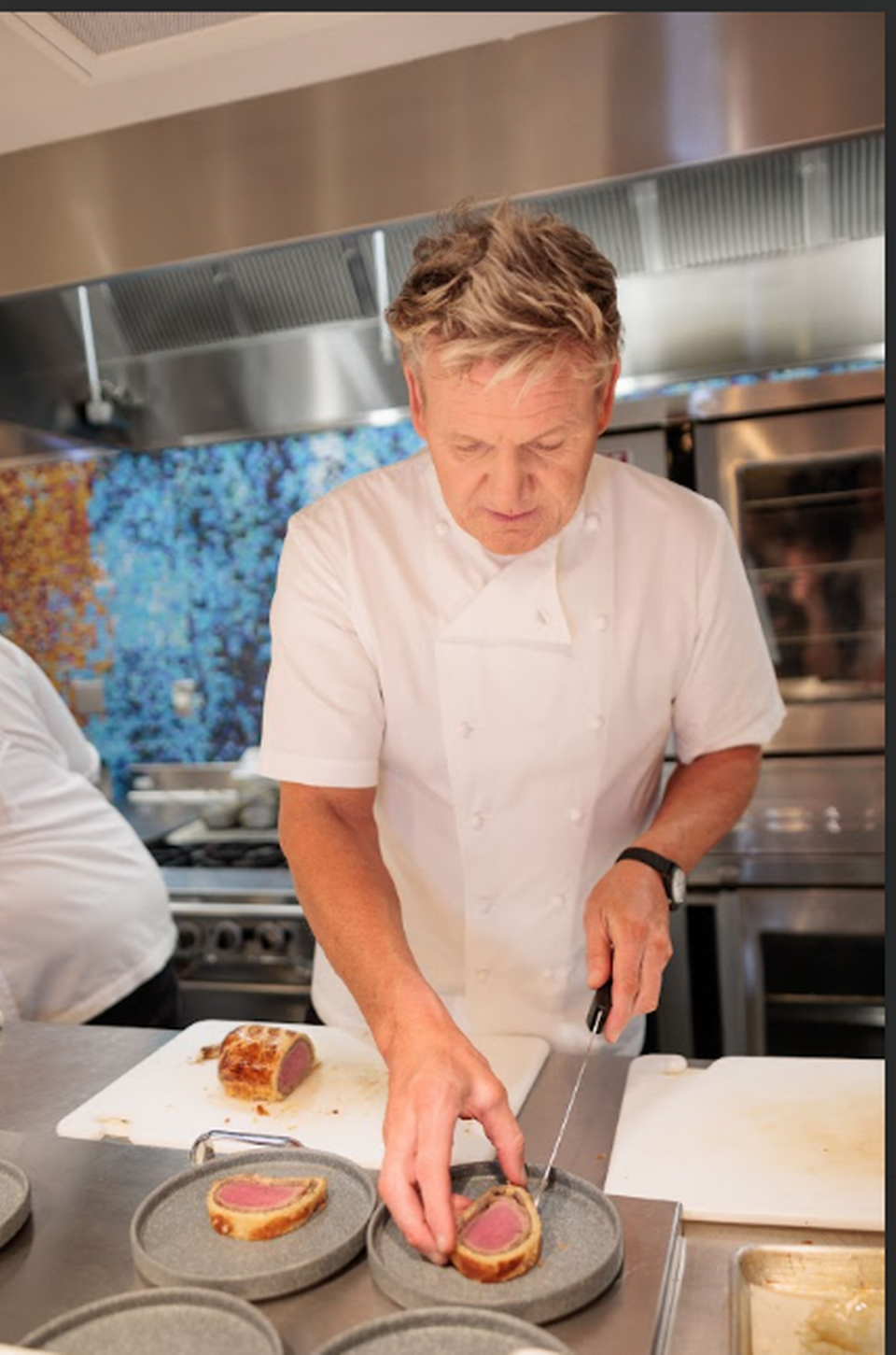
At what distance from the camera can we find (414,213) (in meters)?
2.31

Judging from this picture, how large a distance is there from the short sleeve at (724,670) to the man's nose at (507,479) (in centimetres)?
44

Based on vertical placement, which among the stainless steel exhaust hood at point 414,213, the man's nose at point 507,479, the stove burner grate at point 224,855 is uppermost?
the stainless steel exhaust hood at point 414,213

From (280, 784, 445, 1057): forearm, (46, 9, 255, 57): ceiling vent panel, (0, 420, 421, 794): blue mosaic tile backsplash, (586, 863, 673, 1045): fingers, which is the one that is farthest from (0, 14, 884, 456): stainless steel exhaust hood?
(586, 863, 673, 1045): fingers

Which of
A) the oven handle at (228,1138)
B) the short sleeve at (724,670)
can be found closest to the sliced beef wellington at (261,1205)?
the oven handle at (228,1138)

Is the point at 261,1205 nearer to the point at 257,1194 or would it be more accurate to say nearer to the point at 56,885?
the point at 257,1194

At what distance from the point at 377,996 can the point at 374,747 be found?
1.58 feet

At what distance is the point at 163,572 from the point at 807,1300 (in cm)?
330

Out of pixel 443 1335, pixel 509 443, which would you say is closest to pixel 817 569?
pixel 509 443

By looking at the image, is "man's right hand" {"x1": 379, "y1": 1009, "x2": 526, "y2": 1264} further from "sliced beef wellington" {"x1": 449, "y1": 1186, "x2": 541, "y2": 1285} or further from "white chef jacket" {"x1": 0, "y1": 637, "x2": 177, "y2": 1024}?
"white chef jacket" {"x1": 0, "y1": 637, "x2": 177, "y2": 1024}

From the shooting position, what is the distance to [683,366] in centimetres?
343

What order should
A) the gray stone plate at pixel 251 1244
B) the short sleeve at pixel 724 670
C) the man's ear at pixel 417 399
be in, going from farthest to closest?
1. the short sleeve at pixel 724 670
2. the man's ear at pixel 417 399
3. the gray stone plate at pixel 251 1244

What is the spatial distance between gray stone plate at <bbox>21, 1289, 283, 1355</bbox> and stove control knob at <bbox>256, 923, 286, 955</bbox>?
1.97 metres

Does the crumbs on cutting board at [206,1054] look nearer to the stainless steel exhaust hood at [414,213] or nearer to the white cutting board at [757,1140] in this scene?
the white cutting board at [757,1140]

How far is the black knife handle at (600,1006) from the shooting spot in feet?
4.32
